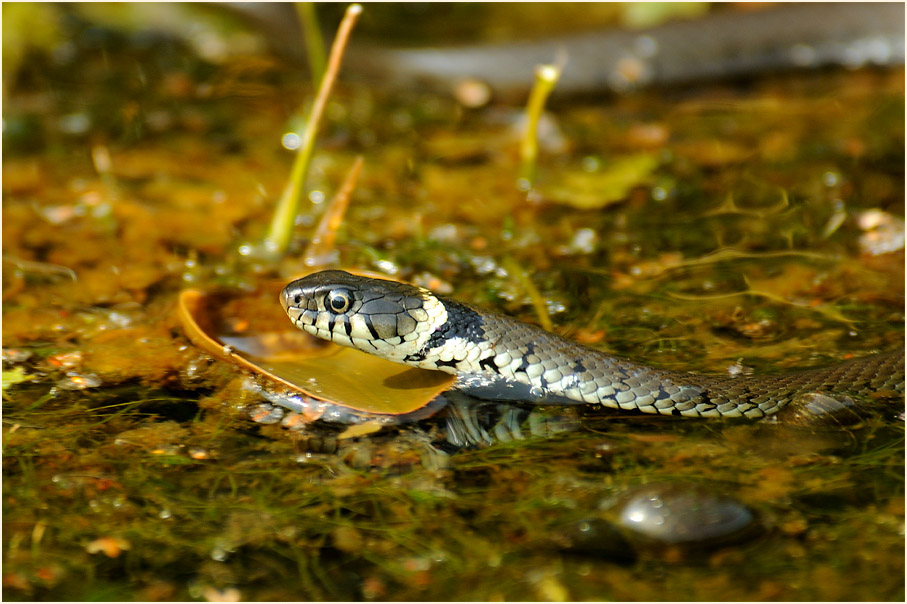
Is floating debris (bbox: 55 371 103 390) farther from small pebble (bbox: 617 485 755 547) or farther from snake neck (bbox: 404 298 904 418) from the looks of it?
small pebble (bbox: 617 485 755 547)

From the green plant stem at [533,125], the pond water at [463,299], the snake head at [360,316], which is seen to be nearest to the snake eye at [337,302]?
the snake head at [360,316]

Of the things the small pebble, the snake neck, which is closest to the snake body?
the snake neck

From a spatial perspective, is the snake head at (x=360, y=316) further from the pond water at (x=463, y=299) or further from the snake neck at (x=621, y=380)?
the pond water at (x=463, y=299)

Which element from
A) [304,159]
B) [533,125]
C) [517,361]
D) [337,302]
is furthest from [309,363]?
[533,125]

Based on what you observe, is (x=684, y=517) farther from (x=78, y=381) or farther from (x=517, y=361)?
(x=78, y=381)

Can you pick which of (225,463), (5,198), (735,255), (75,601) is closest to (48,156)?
(5,198)
